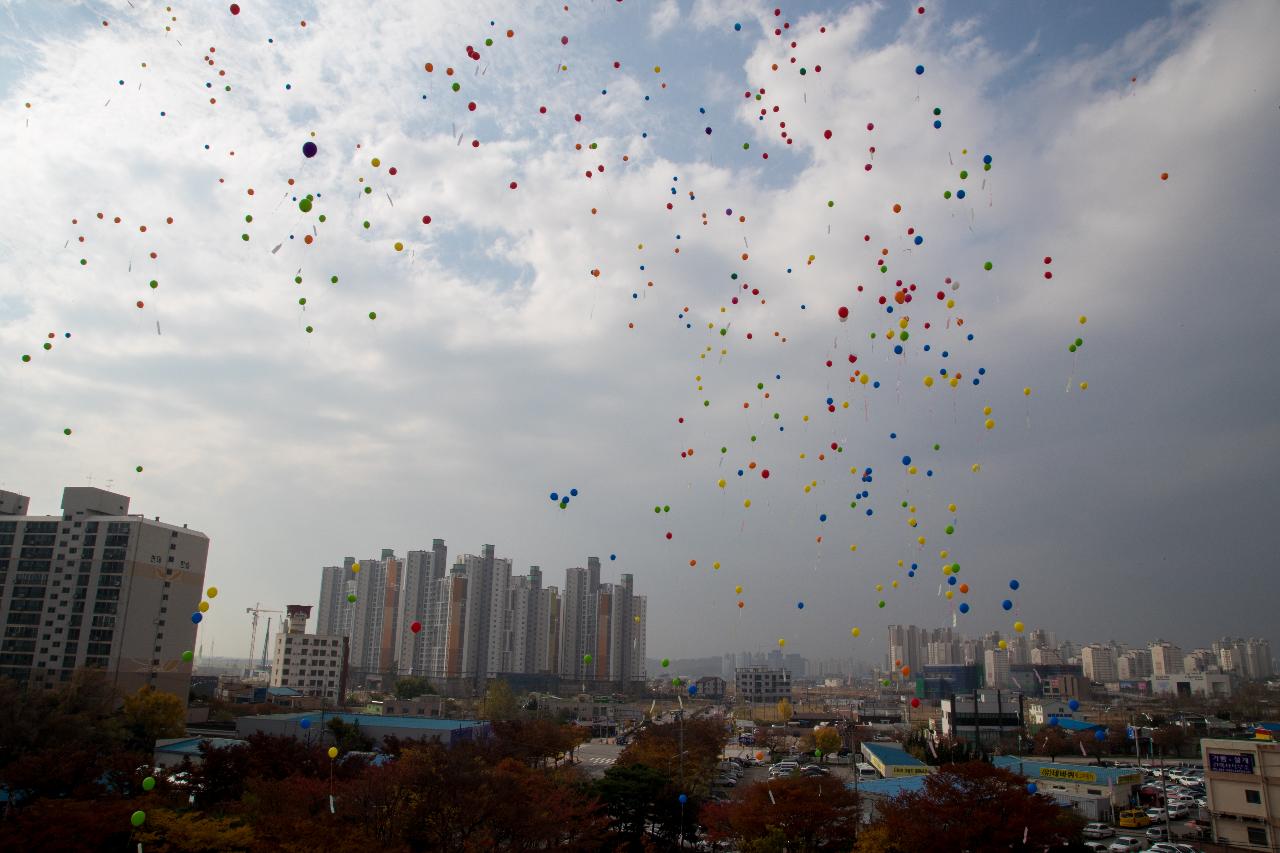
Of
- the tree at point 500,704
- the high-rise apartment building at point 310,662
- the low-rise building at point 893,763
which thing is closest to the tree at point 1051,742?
the low-rise building at point 893,763

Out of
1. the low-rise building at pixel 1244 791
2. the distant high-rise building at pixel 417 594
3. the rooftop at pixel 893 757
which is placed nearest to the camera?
the low-rise building at pixel 1244 791

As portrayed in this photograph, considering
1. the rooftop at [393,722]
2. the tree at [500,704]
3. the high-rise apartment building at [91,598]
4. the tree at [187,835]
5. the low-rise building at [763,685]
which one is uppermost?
the high-rise apartment building at [91,598]

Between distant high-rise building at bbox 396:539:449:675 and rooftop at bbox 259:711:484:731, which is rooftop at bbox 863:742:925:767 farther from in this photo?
distant high-rise building at bbox 396:539:449:675

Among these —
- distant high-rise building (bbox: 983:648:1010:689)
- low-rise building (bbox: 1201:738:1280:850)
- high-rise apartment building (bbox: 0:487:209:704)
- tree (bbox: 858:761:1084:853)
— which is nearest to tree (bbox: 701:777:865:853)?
tree (bbox: 858:761:1084:853)

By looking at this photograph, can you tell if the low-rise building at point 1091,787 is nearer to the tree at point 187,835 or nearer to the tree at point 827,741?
the tree at point 827,741

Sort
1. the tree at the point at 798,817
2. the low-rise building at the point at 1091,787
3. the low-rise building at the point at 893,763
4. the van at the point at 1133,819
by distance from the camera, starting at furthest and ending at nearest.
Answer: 1. the low-rise building at the point at 893,763
2. the low-rise building at the point at 1091,787
3. the van at the point at 1133,819
4. the tree at the point at 798,817

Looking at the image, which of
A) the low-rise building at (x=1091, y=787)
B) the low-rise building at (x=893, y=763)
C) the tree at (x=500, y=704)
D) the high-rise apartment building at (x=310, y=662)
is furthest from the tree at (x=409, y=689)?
the low-rise building at (x=1091, y=787)

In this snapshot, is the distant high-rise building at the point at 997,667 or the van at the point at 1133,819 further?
the distant high-rise building at the point at 997,667

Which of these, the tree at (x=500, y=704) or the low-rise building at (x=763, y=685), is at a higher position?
the tree at (x=500, y=704)

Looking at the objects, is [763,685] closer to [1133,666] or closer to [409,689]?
[409,689]
